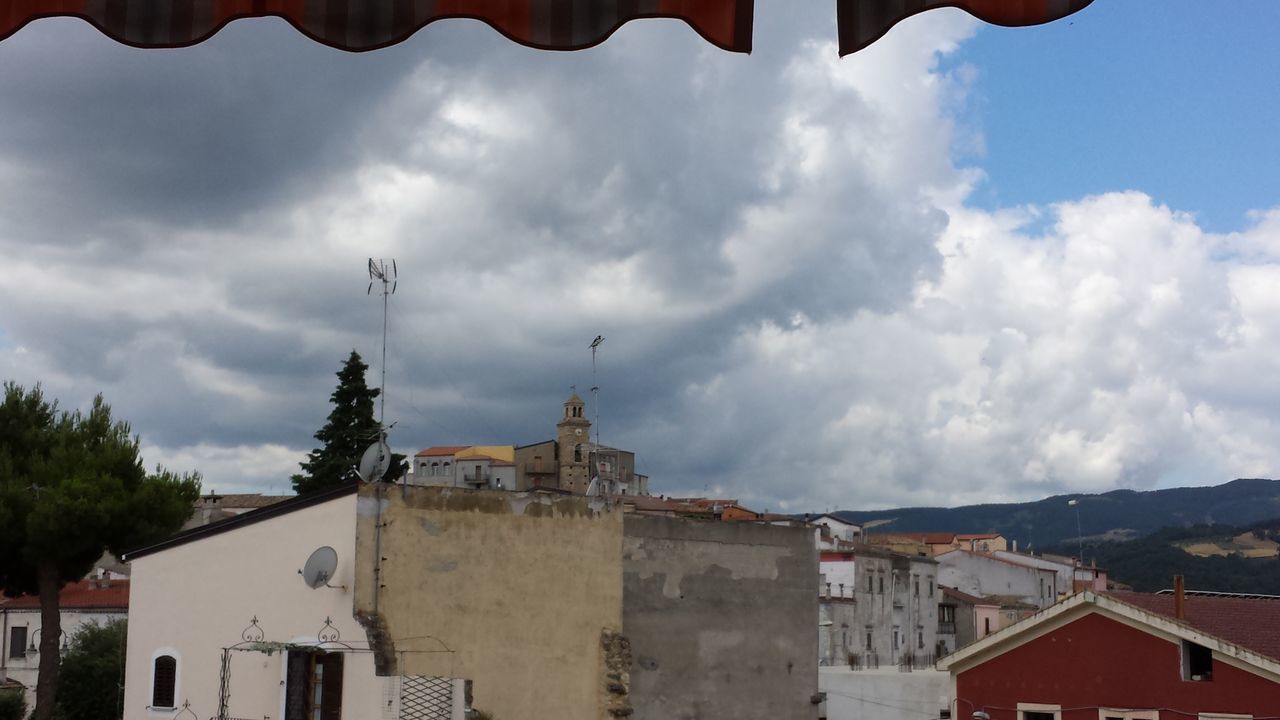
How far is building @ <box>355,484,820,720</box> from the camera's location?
778 inches

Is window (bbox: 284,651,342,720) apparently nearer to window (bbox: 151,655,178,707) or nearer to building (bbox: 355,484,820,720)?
building (bbox: 355,484,820,720)

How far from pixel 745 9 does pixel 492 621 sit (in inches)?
720

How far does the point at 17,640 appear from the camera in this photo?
136 feet

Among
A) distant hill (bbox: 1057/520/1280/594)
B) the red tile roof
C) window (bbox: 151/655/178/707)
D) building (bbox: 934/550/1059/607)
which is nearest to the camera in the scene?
window (bbox: 151/655/178/707)

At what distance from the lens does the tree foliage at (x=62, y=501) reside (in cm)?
2944

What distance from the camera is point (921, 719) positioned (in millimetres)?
34344

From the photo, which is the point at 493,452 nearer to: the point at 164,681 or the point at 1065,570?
the point at 1065,570

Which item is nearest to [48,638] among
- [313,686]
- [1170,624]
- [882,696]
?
[313,686]

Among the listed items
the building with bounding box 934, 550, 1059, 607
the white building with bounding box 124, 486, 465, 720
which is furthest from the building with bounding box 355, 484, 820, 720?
the building with bounding box 934, 550, 1059, 607

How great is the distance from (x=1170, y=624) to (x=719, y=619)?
787cm

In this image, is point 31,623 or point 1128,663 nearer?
point 1128,663

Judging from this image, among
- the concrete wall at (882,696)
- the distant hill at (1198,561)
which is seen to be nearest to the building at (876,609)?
the concrete wall at (882,696)

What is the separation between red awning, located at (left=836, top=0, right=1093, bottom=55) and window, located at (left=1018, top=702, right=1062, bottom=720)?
22937 millimetres

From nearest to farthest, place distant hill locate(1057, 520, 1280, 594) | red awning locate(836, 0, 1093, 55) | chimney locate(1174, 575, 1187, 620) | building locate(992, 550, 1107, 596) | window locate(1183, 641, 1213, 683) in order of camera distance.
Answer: red awning locate(836, 0, 1093, 55)
window locate(1183, 641, 1213, 683)
chimney locate(1174, 575, 1187, 620)
building locate(992, 550, 1107, 596)
distant hill locate(1057, 520, 1280, 594)
